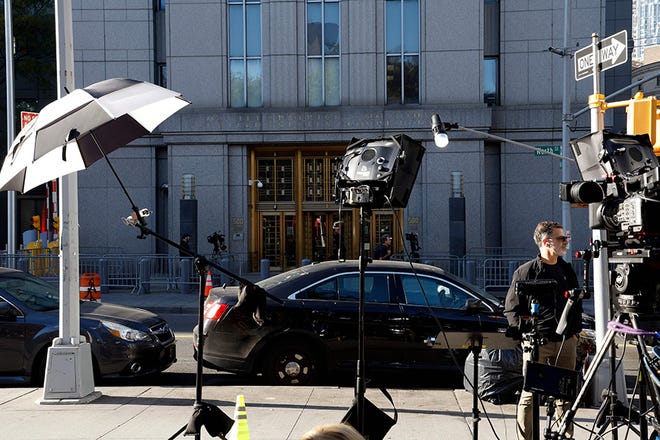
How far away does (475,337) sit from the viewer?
5242 mm

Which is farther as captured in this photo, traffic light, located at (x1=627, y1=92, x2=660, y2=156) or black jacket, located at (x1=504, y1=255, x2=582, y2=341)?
traffic light, located at (x1=627, y1=92, x2=660, y2=156)

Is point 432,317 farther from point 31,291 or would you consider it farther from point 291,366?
point 31,291

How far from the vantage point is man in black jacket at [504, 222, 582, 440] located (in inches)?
206

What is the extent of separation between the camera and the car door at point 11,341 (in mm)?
8602

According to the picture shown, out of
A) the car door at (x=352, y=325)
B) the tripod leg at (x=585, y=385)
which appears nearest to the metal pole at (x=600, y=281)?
the car door at (x=352, y=325)

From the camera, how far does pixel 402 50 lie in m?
25.8

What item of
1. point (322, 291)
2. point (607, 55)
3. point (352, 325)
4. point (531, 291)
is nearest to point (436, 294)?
point (352, 325)

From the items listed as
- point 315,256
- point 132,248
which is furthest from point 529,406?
point 132,248

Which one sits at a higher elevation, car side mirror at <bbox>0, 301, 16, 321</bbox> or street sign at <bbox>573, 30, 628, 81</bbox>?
street sign at <bbox>573, 30, 628, 81</bbox>

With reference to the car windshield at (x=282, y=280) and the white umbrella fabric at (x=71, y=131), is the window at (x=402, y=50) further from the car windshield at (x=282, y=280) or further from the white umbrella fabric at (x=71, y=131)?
the white umbrella fabric at (x=71, y=131)

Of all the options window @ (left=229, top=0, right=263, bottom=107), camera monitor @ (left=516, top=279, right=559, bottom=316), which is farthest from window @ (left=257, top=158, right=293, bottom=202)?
camera monitor @ (left=516, top=279, right=559, bottom=316)

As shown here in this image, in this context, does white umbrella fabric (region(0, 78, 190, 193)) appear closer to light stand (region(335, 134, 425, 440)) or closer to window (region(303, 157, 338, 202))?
light stand (region(335, 134, 425, 440))

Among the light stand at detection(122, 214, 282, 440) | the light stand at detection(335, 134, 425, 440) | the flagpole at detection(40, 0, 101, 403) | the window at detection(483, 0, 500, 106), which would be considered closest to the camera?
the light stand at detection(122, 214, 282, 440)

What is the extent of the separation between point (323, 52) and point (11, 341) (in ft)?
62.8
